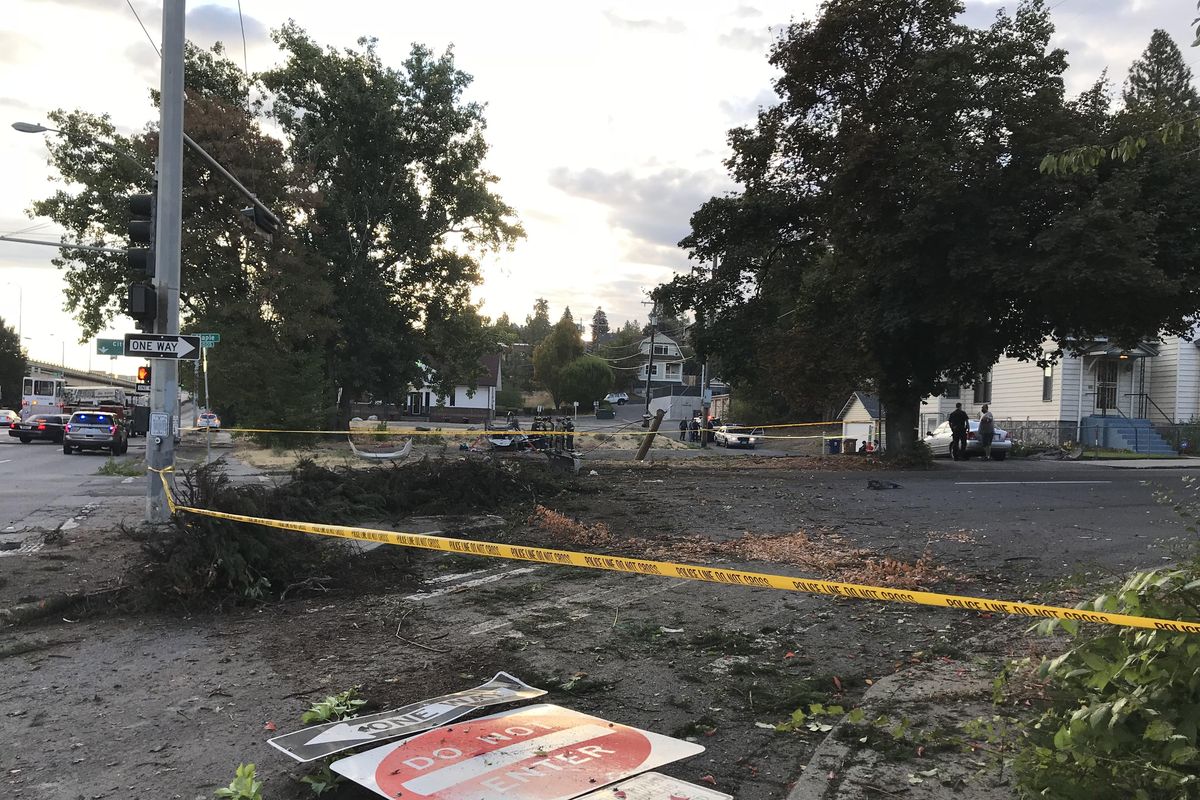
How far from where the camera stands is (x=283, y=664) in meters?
5.55

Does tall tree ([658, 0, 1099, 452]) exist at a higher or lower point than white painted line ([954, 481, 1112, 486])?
higher

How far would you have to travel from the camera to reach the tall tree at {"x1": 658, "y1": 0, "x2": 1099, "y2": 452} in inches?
750

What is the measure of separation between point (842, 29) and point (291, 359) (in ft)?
72.5

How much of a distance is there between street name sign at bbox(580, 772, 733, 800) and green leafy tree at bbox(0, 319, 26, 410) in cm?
10450

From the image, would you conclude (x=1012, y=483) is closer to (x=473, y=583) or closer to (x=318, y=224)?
(x=473, y=583)

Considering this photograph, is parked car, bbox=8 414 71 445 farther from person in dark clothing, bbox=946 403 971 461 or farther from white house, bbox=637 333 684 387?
white house, bbox=637 333 684 387

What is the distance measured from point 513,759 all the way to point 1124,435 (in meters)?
36.5

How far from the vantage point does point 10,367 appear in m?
89.1

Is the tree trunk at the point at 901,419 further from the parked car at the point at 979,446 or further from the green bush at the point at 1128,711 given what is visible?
the green bush at the point at 1128,711

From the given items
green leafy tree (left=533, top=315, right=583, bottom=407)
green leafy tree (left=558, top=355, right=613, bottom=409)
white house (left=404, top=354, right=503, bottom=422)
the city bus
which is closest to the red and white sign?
the city bus

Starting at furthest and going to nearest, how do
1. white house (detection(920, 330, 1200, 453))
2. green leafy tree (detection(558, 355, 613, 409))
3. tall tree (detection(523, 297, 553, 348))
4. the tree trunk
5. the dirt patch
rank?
tall tree (detection(523, 297, 553, 348)), green leafy tree (detection(558, 355, 613, 409)), white house (detection(920, 330, 1200, 453)), the tree trunk, the dirt patch

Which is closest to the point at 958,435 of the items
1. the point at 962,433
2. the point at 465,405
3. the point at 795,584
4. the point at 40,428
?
the point at 962,433

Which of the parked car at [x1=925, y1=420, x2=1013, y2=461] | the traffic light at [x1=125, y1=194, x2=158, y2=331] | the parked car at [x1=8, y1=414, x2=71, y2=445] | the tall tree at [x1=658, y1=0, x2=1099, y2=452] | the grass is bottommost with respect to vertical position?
the grass

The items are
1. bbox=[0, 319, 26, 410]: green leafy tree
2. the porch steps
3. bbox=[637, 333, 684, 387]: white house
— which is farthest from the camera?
bbox=[637, 333, 684, 387]: white house
